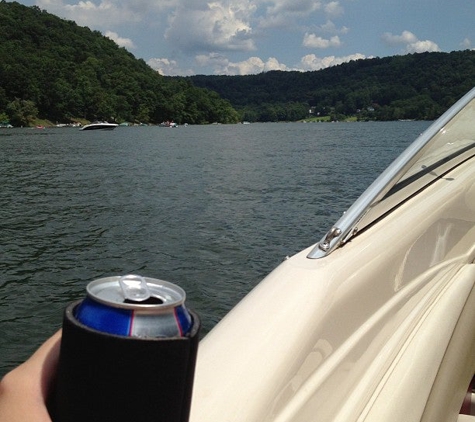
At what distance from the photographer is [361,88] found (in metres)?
139

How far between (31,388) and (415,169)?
199cm

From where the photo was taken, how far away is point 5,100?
87375 millimetres

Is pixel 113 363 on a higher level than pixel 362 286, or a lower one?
higher

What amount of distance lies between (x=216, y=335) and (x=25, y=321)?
5.33 meters

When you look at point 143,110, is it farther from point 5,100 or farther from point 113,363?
point 113,363

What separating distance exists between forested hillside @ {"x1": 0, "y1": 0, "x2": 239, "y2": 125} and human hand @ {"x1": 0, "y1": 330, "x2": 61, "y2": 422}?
297ft

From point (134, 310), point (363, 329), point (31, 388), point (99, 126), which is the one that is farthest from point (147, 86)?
point (134, 310)

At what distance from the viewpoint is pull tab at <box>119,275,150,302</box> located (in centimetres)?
86

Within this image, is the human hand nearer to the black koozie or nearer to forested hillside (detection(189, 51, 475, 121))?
the black koozie

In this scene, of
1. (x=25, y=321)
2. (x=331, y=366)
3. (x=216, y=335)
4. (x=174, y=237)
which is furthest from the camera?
(x=174, y=237)

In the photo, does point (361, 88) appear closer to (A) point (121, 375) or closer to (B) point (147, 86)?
(B) point (147, 86)

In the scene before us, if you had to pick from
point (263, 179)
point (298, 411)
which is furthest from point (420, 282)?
point (263, 179)

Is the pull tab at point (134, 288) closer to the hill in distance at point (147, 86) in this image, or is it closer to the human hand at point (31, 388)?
the human hand at point (31, 388)

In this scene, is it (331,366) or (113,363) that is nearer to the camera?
(113,363)
